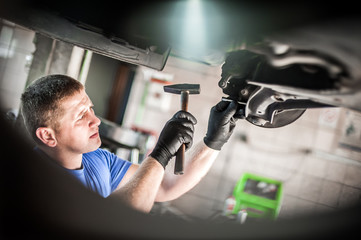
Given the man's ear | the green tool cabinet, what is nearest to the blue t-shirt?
the man's ear

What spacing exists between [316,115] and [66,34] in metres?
2.35

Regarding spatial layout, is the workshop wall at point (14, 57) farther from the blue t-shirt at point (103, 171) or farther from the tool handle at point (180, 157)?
the tool handle at point (180, 157)

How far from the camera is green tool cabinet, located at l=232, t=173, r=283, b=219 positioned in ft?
6.47

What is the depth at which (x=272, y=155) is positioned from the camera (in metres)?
2.44

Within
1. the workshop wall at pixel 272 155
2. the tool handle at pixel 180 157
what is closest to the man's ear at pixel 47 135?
the tool handle at pixel 180 157

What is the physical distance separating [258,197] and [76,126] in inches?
66.3

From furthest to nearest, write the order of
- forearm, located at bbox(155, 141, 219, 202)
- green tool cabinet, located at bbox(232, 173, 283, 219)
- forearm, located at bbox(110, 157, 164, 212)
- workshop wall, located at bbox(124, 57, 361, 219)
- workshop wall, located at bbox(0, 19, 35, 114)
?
workshop wall, located at bbox(124, 57, 361, 219) < green tool cabinet, located at bbox(232, 173, 283, 219) < forearm, located at bbox(155, 141, 219, 202) < forearm, located at bbox(110, 157, 164, 212) < workshop wall, located at bbox(0, 19, 35, 114)

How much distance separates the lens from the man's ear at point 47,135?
27.3 inches

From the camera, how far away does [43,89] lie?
2.22 feet

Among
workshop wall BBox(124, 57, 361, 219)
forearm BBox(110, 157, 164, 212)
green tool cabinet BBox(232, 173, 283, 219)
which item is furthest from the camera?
workshop wall BBox(124, 57, 361, 219)

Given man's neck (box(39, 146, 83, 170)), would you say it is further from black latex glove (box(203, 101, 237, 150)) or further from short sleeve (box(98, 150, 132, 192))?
black latex glove (box(203, 101, 237, 150))

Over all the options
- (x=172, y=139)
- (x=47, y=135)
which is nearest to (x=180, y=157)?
(x=172, y=139)

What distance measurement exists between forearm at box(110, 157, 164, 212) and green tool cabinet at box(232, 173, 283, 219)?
1509 mm

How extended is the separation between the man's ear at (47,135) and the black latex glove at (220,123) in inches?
18.8
